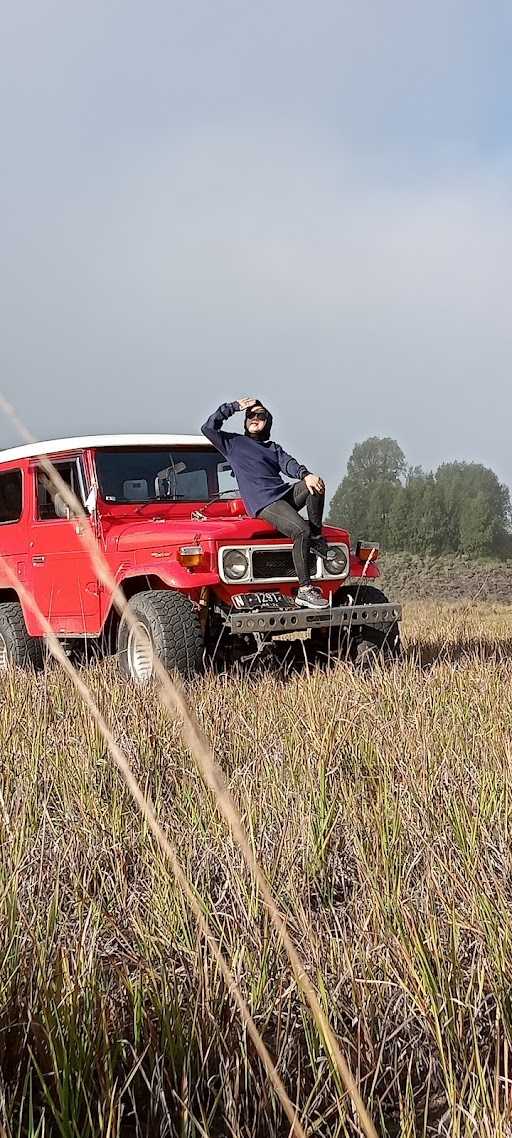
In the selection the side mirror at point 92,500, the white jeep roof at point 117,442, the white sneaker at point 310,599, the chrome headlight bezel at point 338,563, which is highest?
the white jeep roof at point 117,442

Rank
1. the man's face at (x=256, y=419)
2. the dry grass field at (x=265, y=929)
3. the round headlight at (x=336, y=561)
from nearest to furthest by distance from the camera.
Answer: the dry grass field at (x=265, y=929) < the round headlight at (x=336, y=561) < the man's face at (x=256, y=419)

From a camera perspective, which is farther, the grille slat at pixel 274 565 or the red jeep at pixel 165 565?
the grille slat at pixel 274 565

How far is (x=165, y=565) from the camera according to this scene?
6285mm

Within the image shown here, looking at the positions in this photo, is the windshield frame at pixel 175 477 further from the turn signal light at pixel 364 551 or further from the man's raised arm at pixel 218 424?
the turn signal light at pixel 364 551

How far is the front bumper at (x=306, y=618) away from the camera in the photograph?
5.95 m

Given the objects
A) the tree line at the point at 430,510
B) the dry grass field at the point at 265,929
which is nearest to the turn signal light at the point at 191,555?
the dry grass field at the point at 265,929

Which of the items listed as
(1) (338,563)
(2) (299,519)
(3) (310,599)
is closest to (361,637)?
(1) (338,563)

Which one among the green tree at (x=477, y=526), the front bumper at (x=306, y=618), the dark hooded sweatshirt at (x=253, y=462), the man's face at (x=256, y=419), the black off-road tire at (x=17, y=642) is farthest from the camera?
the green tree at (x=477, y=526)

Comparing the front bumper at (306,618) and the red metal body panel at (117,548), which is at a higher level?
the red metal body panel at (117,548)

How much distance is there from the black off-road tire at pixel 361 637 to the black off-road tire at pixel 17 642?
2.22 metres

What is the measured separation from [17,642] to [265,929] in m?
6.00

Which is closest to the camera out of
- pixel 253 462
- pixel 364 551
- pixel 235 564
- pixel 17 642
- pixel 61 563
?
pixel 235 564

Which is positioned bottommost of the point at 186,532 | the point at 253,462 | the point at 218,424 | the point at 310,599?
the point at 310,599

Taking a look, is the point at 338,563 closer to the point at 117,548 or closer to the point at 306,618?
the point at 306,618
